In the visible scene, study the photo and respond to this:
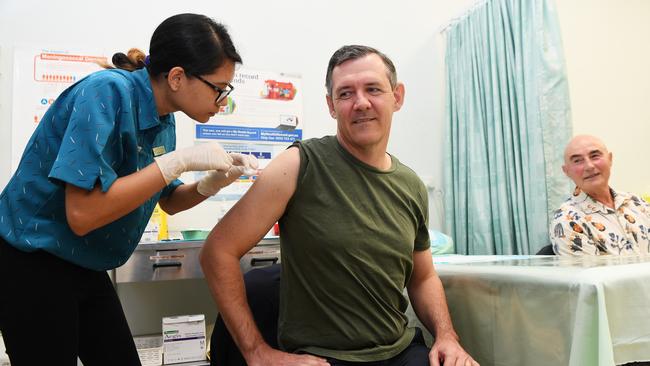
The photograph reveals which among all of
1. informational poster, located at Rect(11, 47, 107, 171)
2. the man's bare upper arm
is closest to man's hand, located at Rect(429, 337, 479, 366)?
the man's bare upper arm

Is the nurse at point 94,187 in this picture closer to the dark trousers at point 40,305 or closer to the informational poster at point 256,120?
the dark trousers at point 40,305

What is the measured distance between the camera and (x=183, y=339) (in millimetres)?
2121

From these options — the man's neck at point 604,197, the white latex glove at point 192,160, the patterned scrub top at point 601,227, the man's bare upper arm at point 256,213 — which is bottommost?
the patterned scrub top at point 601,227

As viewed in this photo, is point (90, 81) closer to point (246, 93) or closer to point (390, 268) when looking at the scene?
point (390, 268)

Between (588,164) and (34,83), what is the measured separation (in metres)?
2.65

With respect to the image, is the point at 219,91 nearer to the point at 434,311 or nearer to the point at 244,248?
the point at 244,248

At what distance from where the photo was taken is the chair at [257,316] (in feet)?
3.57

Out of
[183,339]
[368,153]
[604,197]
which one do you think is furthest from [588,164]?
[183,339]

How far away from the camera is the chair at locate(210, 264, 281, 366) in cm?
109

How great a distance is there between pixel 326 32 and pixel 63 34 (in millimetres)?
1455

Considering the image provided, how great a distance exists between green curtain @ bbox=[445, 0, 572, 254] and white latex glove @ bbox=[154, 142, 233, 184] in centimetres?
186

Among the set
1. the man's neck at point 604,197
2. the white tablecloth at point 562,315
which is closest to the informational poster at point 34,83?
the white tablecloth at point 562,315

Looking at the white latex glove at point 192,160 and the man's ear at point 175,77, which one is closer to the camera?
the white latex glove at point 192,160

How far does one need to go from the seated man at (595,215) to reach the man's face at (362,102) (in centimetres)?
118
